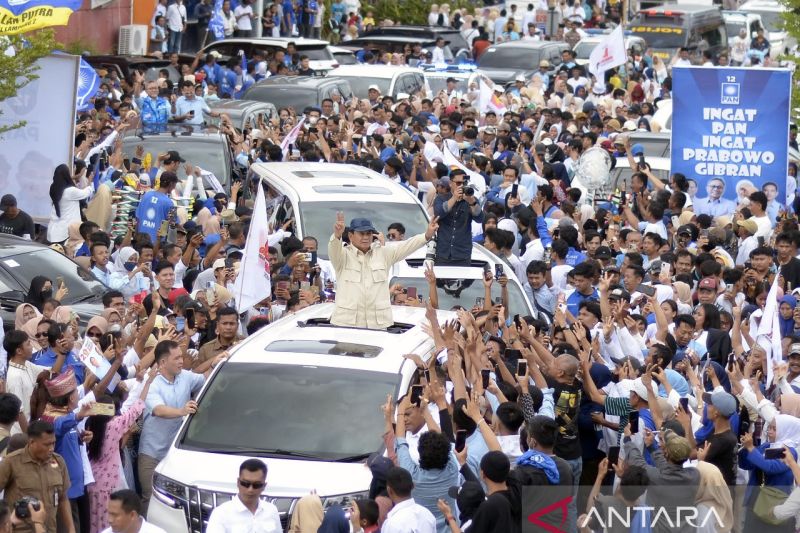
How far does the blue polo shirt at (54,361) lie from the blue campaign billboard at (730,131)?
352 inches

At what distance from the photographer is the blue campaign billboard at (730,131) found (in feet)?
58.1

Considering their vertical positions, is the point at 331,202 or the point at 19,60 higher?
the point at 19,60

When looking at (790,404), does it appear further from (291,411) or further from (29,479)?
(29,479)

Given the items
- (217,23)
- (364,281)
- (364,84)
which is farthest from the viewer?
(217,23)

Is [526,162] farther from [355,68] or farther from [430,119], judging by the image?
[355,68]

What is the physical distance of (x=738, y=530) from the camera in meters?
9.08

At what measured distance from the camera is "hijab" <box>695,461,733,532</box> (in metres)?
8.52

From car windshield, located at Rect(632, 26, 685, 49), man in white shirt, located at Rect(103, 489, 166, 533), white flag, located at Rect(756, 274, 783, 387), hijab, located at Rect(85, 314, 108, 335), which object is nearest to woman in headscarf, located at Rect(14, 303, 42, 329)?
hijab, located at Rect(85, 314, 108, 335)

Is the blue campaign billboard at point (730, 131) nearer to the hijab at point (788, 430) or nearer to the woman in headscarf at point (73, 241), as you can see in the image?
the woman in headscarf at point (73, 241)

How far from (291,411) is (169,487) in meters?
0.87

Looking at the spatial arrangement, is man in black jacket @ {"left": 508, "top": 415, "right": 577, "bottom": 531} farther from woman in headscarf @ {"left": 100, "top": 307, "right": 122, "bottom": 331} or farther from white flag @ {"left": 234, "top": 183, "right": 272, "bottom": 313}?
woman in headscarf @ {"left": 100, "top": 307, "right": 122, "bottom": 331}

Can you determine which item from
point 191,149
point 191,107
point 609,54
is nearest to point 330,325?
point 191,149

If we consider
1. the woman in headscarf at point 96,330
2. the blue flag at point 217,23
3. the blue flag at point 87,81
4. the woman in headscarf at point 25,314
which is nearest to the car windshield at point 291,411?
the woman in headscarf at point 96,330

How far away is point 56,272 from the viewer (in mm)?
13547
